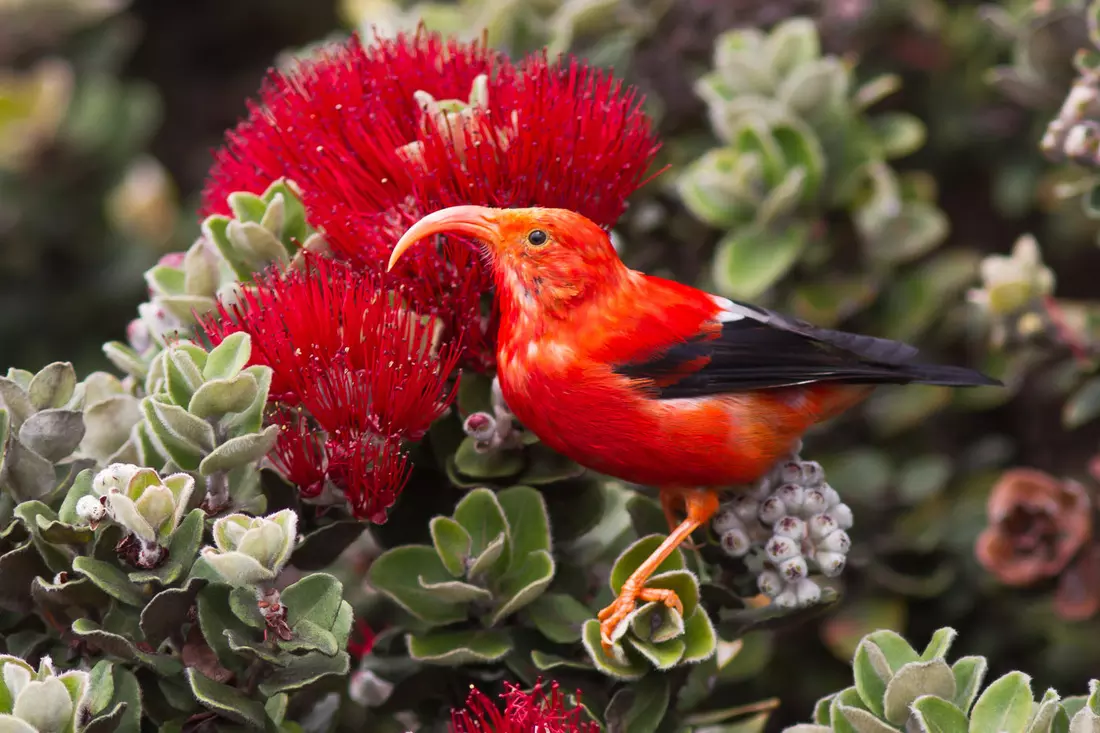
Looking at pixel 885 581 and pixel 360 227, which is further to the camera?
pixel 885 581

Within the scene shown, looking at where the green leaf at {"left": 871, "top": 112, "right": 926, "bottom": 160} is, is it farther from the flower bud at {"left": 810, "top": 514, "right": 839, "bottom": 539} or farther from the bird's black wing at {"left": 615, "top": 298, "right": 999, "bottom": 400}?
the flower bud at {"left": 810, "top": 514, "right": 839, "bottom": 539}

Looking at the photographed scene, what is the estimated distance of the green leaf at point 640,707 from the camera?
3.71 ft

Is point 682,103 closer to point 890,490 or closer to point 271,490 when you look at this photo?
point 890,490

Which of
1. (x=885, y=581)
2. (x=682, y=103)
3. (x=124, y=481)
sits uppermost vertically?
(x=124, y=481)

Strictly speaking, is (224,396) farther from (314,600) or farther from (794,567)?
(794,567)

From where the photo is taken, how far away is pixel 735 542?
3.80 ft

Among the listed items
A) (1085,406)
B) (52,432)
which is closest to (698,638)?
(52,432)

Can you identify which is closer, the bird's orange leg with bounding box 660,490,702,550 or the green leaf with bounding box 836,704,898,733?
the green leaf with bounding box 836,704,898,733

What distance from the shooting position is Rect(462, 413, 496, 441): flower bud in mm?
1159

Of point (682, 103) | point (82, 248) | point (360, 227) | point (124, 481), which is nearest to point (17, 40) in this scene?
point (82, 248)

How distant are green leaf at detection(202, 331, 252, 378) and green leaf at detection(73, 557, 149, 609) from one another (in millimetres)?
184

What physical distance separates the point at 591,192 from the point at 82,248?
1.60 m

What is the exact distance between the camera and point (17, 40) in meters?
2.35

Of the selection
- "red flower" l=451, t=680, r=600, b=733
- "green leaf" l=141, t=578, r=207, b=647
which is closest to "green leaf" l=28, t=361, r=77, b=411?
"green leaf" l=141, t=578, r=207, b=647
